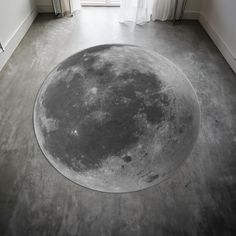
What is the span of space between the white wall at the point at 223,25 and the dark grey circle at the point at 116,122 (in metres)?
2.33

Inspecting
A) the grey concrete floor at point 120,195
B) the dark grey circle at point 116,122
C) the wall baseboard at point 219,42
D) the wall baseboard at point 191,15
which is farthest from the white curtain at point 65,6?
the dark grey circle at point 116,122

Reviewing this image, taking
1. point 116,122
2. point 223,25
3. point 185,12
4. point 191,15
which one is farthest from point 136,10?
point 116,122

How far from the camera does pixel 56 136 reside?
0.53 meters

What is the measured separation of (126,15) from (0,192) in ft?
9.59

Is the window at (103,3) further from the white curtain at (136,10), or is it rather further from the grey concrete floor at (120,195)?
the grey concrete floor at (120,195)

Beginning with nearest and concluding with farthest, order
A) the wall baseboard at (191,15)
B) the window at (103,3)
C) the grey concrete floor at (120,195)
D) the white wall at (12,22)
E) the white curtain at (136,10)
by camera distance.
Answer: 1. the grey concrete floor at (120,195)
2. the white wall at (12,22)
3. the white curtain at (136,10)
4. the wall baseboard at (191,15)
5. the window at (103,3)

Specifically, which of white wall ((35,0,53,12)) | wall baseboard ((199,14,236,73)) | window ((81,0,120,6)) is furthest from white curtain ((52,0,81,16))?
wall baseboard ((199,14,236,73))

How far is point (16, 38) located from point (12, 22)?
19 centimetres

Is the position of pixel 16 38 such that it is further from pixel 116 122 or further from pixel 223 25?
pixel 116 122

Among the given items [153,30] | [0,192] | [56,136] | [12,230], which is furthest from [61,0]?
[56,136]

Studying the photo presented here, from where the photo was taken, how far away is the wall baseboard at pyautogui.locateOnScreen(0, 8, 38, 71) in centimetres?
255

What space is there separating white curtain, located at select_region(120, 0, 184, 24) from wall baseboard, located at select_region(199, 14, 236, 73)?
1.32ft

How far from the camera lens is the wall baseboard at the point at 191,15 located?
341cm

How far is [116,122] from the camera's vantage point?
491 mm
